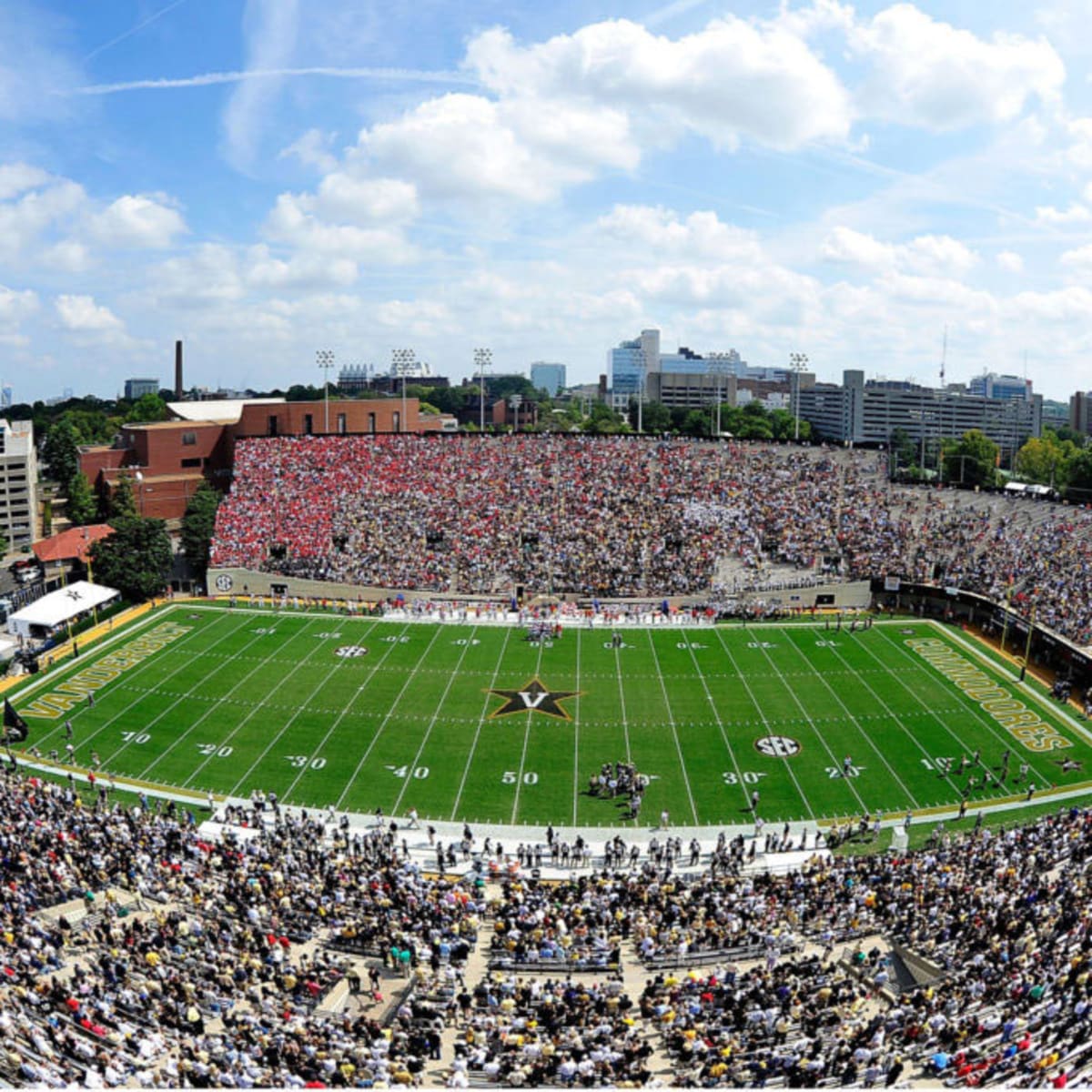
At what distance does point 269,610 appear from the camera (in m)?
54.9

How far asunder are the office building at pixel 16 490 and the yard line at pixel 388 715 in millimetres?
45367

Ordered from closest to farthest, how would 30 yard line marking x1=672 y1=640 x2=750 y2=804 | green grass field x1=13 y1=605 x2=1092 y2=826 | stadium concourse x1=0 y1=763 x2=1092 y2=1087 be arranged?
stadium concourse x1=0 y1=763 x2=1092 y2=1087 → green grass field x1=13 y1=605 x2=1092 y2=826 → 30 yard line marking x1=672 y1=640 x2=750 y2=804

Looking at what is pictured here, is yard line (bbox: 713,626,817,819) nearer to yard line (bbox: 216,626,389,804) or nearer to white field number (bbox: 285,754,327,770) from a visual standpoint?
white field number (bbox: 285,754,327,770)

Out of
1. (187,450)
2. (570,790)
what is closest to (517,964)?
(570,790)

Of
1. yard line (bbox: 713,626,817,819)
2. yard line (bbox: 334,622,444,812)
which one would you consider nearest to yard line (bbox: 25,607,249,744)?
yard line (bbox: 334,622,444,812)

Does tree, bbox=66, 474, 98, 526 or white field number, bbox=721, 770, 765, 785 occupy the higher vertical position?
tree, bbox=66, 474, 98, 526

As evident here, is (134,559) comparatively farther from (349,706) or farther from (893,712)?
(893,712)

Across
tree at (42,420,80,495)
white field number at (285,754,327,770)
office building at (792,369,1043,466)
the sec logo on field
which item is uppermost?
office building at (792,369,1043,466)

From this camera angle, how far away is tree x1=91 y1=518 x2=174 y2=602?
55438mm

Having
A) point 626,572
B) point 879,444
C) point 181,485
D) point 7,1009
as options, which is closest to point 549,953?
point 7,1009

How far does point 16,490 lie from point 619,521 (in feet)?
167

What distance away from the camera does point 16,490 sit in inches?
3132

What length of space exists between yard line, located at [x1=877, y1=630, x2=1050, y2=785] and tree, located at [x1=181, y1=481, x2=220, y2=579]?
1662 inches

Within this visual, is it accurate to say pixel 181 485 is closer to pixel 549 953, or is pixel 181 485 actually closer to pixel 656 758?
pixel 656 758
